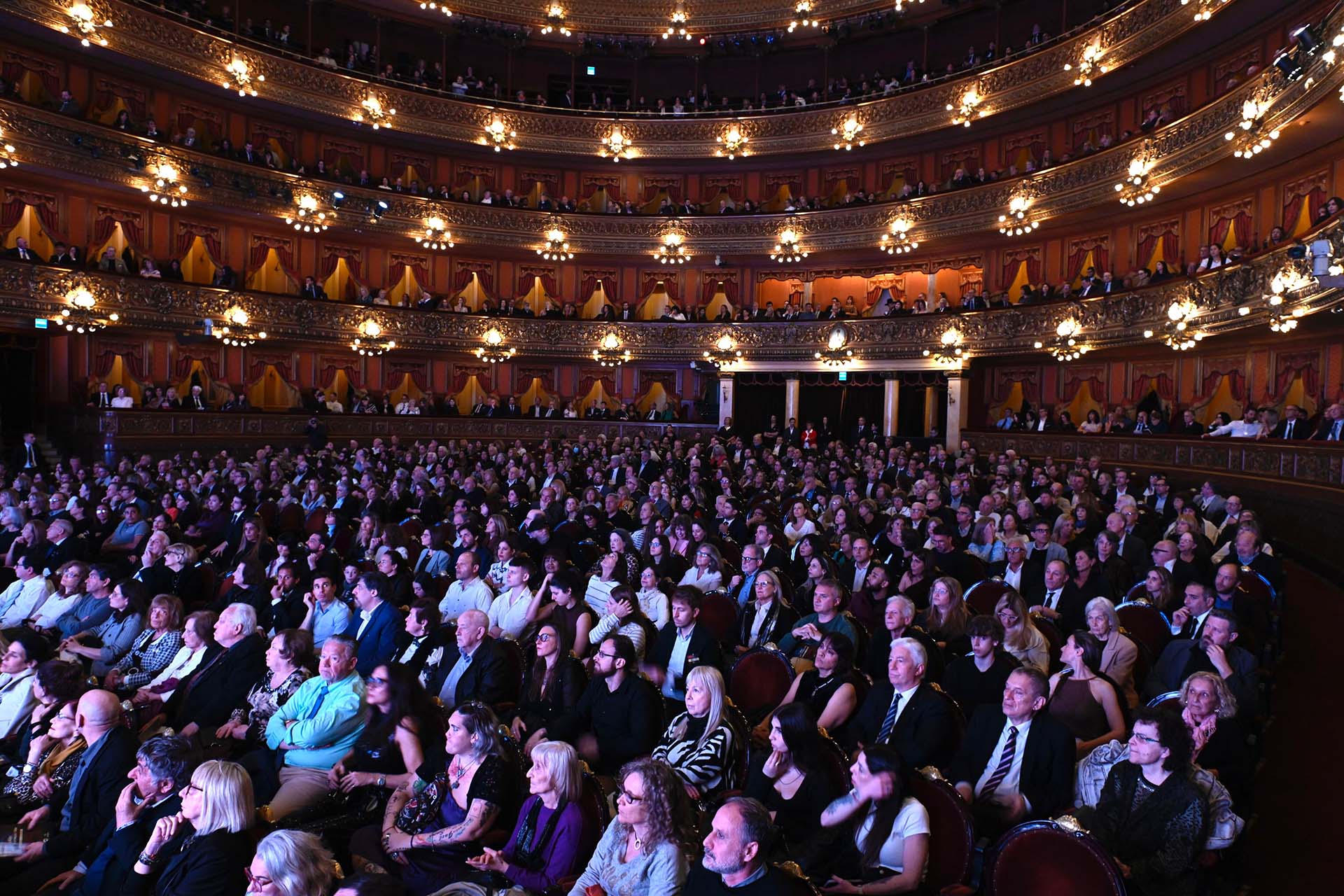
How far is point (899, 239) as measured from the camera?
23.4m

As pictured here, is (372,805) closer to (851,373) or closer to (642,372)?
(851,373)

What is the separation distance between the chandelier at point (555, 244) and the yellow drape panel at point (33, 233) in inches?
471

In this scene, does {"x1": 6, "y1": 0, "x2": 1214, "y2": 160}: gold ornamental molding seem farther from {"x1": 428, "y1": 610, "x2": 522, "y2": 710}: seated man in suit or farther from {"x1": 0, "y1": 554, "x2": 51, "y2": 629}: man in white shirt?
{"x1": 428, "y1": 610, "x2": 522, "y2": 710}: seated man in suit

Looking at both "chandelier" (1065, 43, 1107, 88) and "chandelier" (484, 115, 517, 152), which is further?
"chandelier" (484, 115, 517, 152)

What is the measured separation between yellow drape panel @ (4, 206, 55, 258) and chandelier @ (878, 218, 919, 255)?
774 inches

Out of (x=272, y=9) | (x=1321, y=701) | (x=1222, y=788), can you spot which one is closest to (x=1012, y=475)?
(x=1321, y=701)

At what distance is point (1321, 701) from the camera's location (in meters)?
5.81

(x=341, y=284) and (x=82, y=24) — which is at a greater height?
(x=82, y=24)

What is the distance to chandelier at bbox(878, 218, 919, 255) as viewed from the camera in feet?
75.8

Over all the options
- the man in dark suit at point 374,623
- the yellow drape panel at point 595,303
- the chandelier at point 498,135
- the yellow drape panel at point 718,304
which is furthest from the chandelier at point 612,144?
the man in dark suit at point 374,623

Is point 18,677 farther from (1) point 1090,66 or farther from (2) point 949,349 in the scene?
(2) point 949,349

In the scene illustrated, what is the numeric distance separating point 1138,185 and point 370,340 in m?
18.6

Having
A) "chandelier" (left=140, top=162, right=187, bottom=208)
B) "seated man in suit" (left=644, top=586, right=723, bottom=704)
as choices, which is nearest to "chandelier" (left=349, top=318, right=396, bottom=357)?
"chandelier" (left=140, top=162, right=187, bottom=208)

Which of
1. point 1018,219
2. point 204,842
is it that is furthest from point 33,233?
point 1018,219
